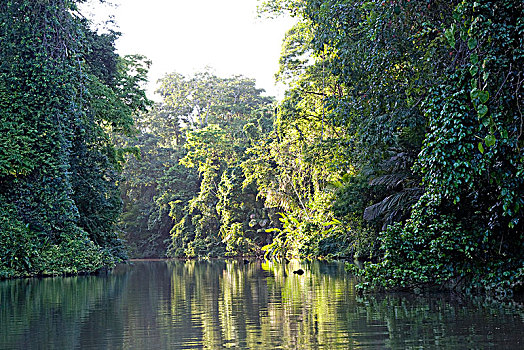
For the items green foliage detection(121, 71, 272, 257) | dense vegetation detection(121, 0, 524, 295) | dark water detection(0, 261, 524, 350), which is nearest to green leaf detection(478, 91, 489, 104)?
dense vegetation detection(121, 0, 524, 295)

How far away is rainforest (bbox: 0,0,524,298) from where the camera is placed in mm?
6840

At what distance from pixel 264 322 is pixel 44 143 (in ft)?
46.9

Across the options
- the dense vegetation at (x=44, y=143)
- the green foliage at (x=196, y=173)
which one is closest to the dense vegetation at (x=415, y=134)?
the dense vegetation at (x=44, y=143)

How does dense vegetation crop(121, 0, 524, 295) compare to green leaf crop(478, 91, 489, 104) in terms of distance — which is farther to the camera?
dense vegetation crop(121, 0, 524, 295)

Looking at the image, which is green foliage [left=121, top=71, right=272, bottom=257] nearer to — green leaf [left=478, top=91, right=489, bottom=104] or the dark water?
the dark water

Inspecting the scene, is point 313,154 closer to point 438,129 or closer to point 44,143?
point 44,143

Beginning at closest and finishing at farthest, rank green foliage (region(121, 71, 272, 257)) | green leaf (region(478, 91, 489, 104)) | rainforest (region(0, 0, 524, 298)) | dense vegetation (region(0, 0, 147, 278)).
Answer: green leaf (region(478, 91, 489, 104)) < rainforest (region(0, 0, 524, 298)) < dense vegetation (region(0, 0, 147, 278)) < green foliage (region(121, 71, 272, 257))

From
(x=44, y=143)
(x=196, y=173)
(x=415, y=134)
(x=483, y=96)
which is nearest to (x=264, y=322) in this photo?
(x=483, y=96)

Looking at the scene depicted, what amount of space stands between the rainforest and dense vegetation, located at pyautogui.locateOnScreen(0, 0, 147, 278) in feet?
0.20

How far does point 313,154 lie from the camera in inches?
896

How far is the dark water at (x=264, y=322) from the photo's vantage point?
536 centimetres

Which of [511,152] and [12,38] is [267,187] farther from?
[511,152]

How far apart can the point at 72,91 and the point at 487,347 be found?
17.7m

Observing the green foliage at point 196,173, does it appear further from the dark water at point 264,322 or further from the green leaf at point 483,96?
the green leaf at point 483,96
